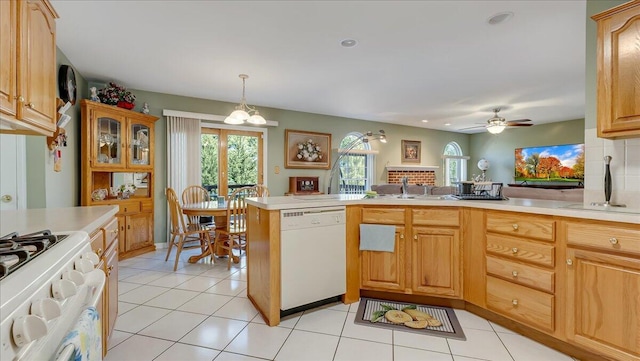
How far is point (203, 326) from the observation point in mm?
2127

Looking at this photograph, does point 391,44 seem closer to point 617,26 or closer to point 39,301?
point 617,26

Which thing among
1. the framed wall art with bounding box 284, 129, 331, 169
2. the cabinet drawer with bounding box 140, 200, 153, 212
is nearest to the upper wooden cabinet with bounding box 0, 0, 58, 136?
the cabinet drawer with bounding box 140, 200, 153, 212

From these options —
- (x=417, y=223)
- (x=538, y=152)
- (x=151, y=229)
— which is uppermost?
(x=538, y=152)

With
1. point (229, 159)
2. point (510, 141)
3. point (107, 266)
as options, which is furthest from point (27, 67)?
point (510, 141)

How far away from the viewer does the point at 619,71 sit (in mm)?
1768

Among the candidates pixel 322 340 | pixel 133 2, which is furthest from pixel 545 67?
pixel 133 2

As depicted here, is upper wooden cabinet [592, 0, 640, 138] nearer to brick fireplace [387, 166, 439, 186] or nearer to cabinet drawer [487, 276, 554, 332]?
cabinet drawer [487, 276, 554, 332]

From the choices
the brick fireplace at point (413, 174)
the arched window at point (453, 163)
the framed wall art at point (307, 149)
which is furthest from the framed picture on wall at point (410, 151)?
the framed wall art at point (307, 149)

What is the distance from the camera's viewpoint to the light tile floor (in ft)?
5.81

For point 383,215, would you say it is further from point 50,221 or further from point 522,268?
point 50,221

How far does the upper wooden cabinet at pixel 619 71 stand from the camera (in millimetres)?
1708

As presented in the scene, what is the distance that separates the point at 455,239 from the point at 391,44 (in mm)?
1960

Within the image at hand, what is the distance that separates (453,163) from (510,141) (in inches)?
60.7

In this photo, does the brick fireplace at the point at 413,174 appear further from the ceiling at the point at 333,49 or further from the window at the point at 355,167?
the ceiling at the point at 333,49
